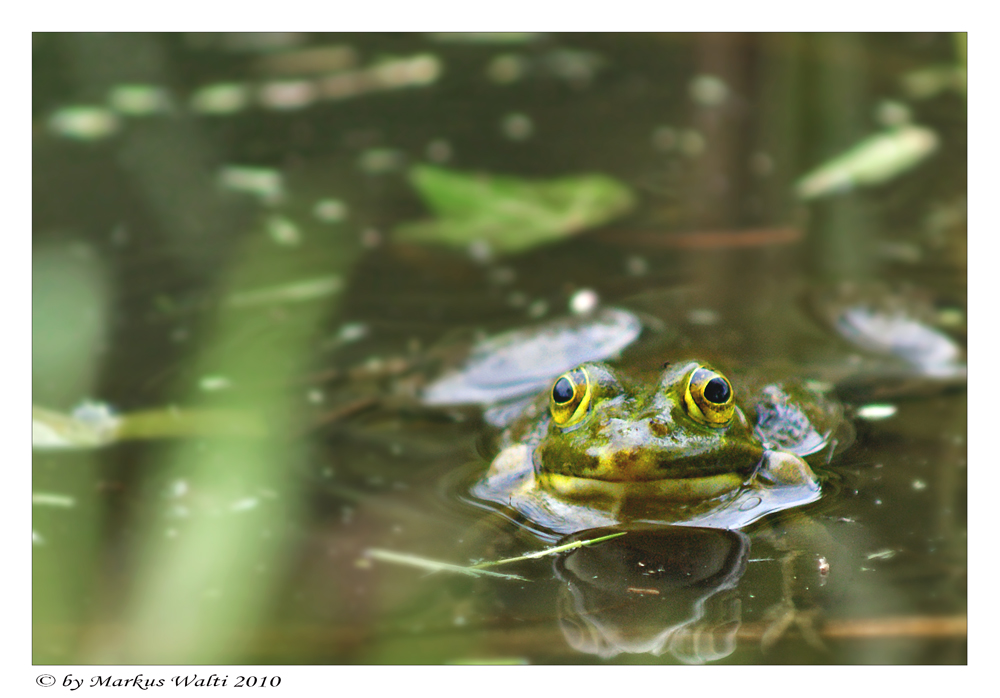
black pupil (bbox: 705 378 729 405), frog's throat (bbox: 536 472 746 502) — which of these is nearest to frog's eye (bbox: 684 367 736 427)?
black pupil (bbox: 705 378 729 405)

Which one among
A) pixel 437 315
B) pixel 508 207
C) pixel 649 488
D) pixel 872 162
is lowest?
pixel 649 488

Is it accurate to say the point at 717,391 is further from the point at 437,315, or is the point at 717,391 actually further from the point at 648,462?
the point at 437,315

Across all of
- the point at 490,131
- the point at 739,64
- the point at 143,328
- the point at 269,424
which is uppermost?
the point at 739,64

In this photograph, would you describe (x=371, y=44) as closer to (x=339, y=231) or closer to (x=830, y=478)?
(x=339, y=231)

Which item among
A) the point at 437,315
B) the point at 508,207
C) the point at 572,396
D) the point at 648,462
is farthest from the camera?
the point at 508,207

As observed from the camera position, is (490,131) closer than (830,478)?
No

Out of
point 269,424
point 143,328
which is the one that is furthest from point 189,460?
point 143,328

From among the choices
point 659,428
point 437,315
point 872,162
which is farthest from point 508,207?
point 659,428
